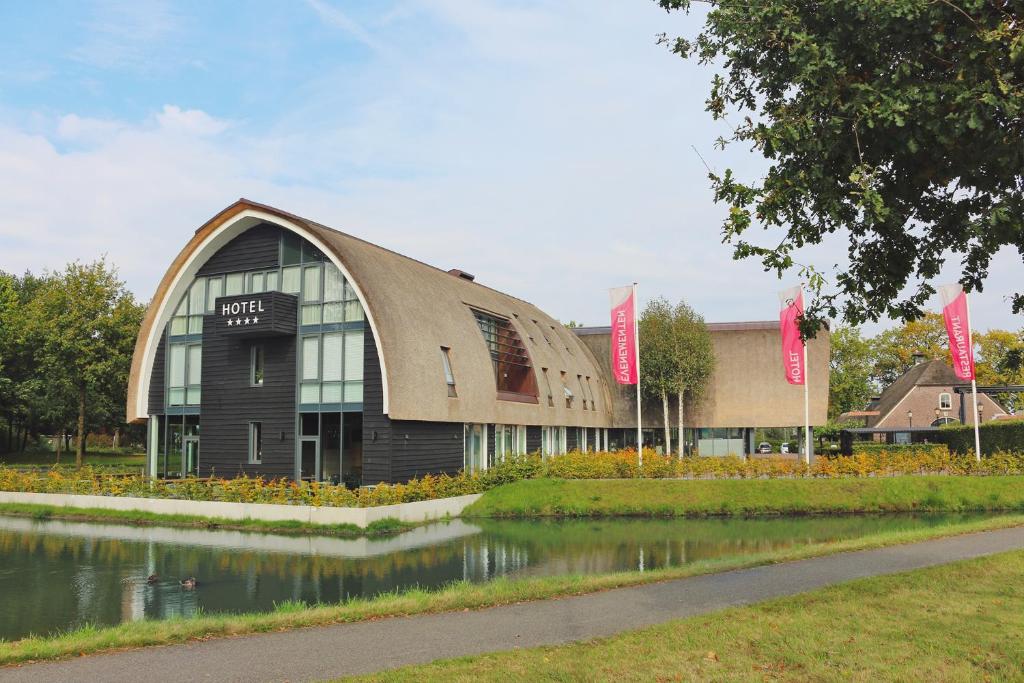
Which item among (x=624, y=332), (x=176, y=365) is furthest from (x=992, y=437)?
(x=176, y=365)

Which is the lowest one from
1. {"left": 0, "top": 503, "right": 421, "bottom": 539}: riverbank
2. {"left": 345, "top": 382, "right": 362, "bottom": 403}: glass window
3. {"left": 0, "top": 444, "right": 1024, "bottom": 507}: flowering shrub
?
{"left": 0, "top": 503, "right": 421, "bottom": 539}: riverbank

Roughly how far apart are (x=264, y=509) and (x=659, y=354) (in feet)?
73.6

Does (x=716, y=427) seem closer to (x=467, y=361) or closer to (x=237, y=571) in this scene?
(x=467, y=361)

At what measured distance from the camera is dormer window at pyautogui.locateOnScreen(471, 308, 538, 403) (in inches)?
1245

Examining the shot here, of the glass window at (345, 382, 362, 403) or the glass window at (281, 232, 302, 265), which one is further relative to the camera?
the glass window at (281, 232, 302, 265)

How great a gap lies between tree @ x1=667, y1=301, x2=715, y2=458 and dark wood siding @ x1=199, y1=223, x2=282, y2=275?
20.1 metres

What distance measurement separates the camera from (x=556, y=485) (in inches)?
1097

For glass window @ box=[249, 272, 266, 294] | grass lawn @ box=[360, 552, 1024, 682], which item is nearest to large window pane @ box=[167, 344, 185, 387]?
glass window @ box=[249, 272, 266, 294]

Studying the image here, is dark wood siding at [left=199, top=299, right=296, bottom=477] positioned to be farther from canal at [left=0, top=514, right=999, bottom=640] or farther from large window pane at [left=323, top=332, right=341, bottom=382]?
canal at [left=0, top=514, right=999, bottom=640]

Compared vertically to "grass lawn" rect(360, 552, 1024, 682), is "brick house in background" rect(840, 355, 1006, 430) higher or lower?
higher

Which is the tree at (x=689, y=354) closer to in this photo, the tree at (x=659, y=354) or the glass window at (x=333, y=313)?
the tree at (x=659, y=354)

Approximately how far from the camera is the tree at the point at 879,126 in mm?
7168

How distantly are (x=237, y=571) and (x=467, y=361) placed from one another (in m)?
13.6

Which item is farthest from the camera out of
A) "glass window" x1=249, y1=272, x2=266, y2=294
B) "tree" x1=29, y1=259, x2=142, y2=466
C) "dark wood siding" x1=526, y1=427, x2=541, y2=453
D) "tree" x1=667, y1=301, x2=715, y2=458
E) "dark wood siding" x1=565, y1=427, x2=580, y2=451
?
"tree" x1=29, y1=259, x2=142, y2=466
